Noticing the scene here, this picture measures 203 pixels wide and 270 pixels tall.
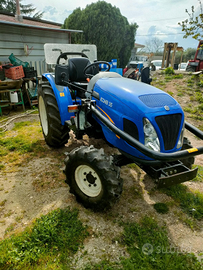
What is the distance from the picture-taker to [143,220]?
2.35 m

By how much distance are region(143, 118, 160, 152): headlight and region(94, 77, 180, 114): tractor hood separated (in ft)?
0.43

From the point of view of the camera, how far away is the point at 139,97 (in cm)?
224

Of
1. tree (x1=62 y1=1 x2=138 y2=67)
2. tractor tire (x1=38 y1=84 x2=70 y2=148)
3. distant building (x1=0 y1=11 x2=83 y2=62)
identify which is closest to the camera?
tractor tire (x1=38 y1=84 x2=70 y2=148)

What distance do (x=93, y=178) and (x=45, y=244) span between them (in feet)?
2.69

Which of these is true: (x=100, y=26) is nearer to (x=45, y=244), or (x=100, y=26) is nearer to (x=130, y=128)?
(x=130, y=128)

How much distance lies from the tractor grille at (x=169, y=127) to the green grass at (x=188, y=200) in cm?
92

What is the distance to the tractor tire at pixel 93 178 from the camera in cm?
213

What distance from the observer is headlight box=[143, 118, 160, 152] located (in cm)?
209

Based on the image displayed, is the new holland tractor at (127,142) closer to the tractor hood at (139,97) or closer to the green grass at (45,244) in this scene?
the tractor hood at (139,97)

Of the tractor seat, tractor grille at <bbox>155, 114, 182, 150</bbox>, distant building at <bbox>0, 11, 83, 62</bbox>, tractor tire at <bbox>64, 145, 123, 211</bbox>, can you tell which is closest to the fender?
the tractor seat

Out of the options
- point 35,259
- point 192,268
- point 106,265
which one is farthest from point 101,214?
point 192,268

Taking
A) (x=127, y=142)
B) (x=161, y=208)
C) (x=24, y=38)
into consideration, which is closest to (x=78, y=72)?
(x=127, y=142)

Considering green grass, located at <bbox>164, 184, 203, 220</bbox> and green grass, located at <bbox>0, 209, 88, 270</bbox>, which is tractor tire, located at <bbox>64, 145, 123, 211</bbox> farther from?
green grass, located at <bbox>164, 184, 203, 220</bbox>

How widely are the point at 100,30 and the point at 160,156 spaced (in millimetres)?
11796
